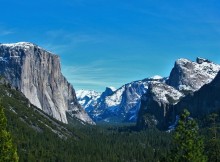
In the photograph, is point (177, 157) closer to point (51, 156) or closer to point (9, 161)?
point (9, 161)

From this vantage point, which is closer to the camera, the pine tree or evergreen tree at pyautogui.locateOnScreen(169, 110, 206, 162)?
the pine tree

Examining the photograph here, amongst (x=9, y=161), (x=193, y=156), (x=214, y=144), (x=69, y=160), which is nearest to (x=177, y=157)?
(x=193, y=156)

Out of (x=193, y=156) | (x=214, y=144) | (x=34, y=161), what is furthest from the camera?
(x=34, y=161)

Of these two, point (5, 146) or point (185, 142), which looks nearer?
point (5, 146)

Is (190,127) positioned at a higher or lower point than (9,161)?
higher

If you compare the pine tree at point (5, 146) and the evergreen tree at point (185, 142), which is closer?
the pine tree at point (5, 146)

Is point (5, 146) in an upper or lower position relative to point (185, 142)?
lower

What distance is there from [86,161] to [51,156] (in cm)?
1826

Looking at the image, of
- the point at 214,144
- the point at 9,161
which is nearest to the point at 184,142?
the point at 9,161

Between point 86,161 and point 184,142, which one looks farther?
point 86,161

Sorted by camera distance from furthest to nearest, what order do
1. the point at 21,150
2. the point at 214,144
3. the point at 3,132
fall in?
the point at 21,150
the point at 214,144
the point at 3,132

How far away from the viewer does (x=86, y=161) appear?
7795 inches

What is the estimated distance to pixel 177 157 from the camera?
54.5 m

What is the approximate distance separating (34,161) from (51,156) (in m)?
24.1
